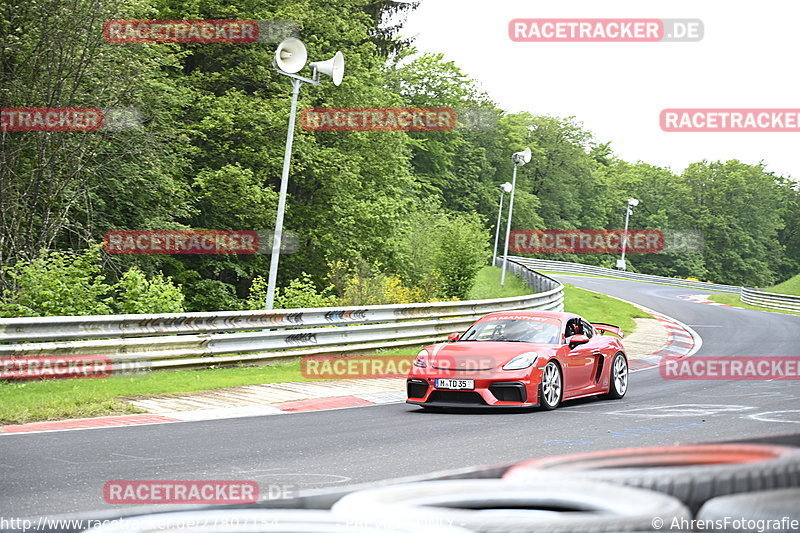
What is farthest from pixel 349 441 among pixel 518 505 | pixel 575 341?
pixel 518 505

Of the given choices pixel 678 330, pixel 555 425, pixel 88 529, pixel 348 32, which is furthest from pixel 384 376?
pixel 348 32

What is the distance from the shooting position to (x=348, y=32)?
3809 centimetres

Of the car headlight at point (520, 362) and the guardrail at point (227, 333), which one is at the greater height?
the car headlight at point (520, 362)

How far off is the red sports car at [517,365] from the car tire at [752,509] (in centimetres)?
963

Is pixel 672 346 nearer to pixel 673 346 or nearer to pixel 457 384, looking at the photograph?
pixel 673 346

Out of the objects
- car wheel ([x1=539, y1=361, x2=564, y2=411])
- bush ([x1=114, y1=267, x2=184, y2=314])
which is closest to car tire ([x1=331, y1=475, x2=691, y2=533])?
car wheel ([x1=539, y1=361, x2=564, y2=411])

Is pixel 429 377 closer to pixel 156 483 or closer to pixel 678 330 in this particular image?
pixel 156 483

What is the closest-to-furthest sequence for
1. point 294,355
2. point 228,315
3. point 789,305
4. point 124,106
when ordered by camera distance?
1. point 228,315
2. point 294,355
3. point 124,106
4. point 789,305

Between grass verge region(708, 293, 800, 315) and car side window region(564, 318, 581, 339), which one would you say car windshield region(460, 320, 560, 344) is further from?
grass verge region(708, 293, 800, 315)

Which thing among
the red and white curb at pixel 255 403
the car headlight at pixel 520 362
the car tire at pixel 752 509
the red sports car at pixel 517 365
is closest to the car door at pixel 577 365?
the red sports car at pixel 517 365

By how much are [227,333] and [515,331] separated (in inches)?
213

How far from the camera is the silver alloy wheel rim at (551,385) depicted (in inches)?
464

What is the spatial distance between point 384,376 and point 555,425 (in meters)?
6.20

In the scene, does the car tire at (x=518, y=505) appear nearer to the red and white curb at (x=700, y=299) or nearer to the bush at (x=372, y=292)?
the bush at (x=372, y=292)
